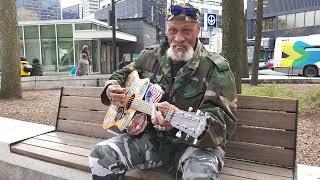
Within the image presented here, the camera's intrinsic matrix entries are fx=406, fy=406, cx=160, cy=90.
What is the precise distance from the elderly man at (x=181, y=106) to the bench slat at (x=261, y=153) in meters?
0.58

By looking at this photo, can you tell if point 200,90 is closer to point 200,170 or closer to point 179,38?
point 179,38

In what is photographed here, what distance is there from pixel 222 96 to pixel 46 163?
1969 millimetres

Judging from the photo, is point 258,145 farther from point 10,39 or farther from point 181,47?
point 10,39

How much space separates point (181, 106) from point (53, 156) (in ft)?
4.84

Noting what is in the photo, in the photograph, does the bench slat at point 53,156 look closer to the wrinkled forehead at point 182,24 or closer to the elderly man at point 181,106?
the elderly man at point 181,106

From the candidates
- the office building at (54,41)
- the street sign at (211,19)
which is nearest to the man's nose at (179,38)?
the street sign at (211,19)

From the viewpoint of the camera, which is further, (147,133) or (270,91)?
(270,91)

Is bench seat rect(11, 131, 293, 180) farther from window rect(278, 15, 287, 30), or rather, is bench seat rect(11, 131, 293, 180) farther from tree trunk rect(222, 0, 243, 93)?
window rect(278, 15, 287, 30)

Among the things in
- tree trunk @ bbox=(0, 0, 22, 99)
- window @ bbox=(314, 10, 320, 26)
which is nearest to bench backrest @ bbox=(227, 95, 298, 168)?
tree trunk @ bbox=(0, 0, 22, 99)

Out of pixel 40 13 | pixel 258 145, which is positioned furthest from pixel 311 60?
pixel 40 13

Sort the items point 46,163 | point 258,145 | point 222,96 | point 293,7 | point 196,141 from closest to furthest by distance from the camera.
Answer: point 196,141 → point 222,96 → point 258,145 → point 46,163 → point 293,7

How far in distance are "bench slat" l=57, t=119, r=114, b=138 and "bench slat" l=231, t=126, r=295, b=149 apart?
146cm

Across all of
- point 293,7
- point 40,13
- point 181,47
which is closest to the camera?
point 181,47

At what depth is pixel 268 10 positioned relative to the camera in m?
64.4
